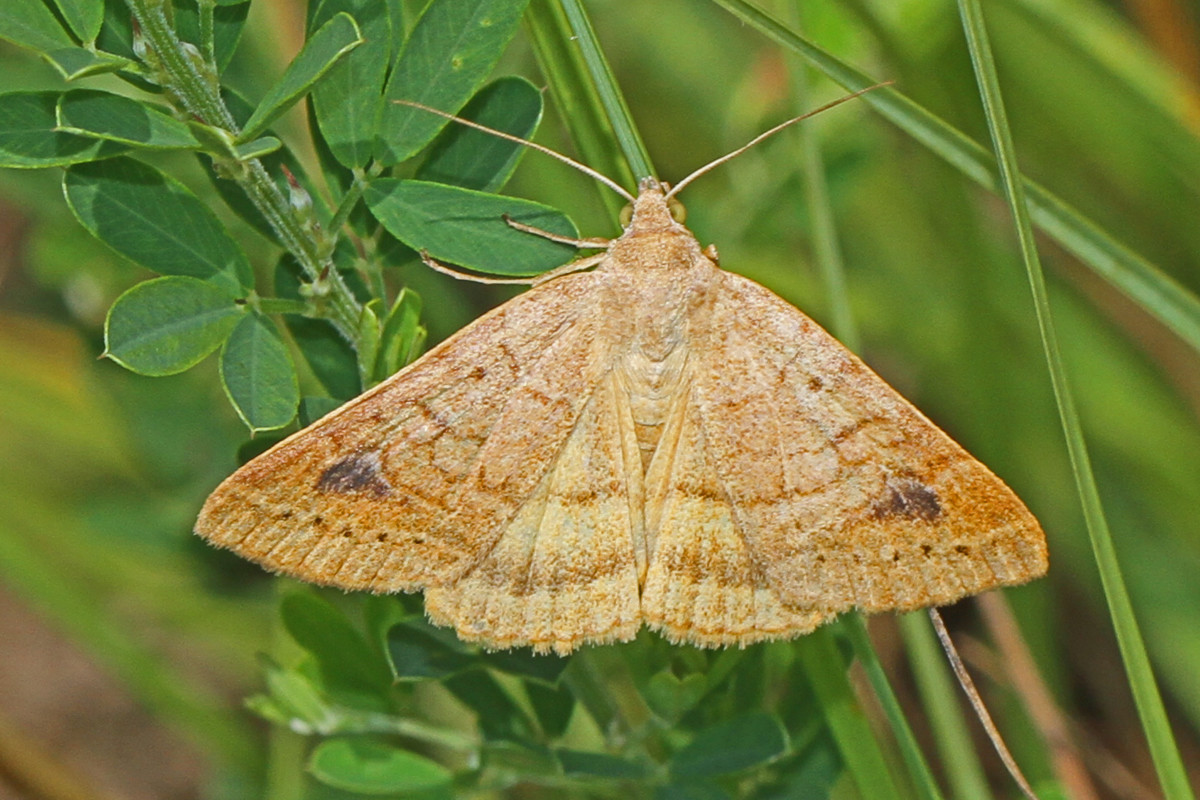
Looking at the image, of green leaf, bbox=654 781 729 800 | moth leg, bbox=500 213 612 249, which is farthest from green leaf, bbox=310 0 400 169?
green leaf, bbox=654 781 729 800

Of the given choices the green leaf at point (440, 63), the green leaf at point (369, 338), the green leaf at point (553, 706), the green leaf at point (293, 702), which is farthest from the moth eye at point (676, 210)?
the green leaf at point (293, 702)

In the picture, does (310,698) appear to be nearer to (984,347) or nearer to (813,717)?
(813,717)

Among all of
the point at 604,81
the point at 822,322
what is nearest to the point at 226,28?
the point at 604,81

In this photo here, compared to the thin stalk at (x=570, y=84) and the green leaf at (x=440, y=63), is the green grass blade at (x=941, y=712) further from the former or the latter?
the green leaf at (x=440, y=63)

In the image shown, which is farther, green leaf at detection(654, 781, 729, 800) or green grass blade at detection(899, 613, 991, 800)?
green grass blade at detection(899, 613, 991, 800)

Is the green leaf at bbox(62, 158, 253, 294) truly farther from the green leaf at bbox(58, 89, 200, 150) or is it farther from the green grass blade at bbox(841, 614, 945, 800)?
the green grass blade at bbox(841, 614, 945, 800)
